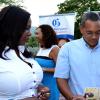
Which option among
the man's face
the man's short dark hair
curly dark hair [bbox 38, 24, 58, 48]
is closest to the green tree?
curly dark hair [bbox 38, 24, 58, 48]

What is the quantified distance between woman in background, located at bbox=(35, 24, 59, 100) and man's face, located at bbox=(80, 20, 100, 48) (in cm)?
249

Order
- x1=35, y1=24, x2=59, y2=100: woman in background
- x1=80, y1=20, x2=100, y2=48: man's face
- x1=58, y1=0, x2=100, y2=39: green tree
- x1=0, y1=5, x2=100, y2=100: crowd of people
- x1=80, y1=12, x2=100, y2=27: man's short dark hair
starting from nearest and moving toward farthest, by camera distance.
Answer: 1. x1=0, y1=5, x2=100, y2=100: crowd of people
2. x1=80, y1=20, x2=100, y2=48: man's face
3. x1=80, y1=12, x2=100, y2=27: man's short dark hair
4. x1=35, y1=24, x2=59, y2=100: woman in background
5. x1=58, y1=0, x2=100, y2=39: green tree

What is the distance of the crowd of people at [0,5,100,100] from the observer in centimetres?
314

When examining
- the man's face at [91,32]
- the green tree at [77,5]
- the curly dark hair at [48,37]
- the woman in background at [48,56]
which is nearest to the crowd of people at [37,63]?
the man's face at [91,32]

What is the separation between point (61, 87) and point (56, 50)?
2440 mm

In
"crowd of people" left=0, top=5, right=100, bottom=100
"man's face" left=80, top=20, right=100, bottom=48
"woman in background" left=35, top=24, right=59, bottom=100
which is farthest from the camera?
"woman in background" left=35, top=24, right=59, bottom=100

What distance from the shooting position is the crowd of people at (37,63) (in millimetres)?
3141

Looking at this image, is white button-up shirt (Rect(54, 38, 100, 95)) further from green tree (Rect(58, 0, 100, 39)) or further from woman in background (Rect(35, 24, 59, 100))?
green tree (Rect(58, 0, 100, 39))


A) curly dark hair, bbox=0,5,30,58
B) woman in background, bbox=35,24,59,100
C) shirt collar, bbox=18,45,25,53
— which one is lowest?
woman in background, bbox=35,24,59,100

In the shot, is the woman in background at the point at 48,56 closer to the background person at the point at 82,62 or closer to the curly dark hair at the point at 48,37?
the curly dark hair at the point at 48,37

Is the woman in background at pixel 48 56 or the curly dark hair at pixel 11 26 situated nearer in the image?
the curly dark hair at pixel 11 26

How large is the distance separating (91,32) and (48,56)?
2.66 meters

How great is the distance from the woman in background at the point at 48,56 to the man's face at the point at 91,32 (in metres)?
2.49

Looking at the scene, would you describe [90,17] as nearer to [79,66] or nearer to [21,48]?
[79,66]
